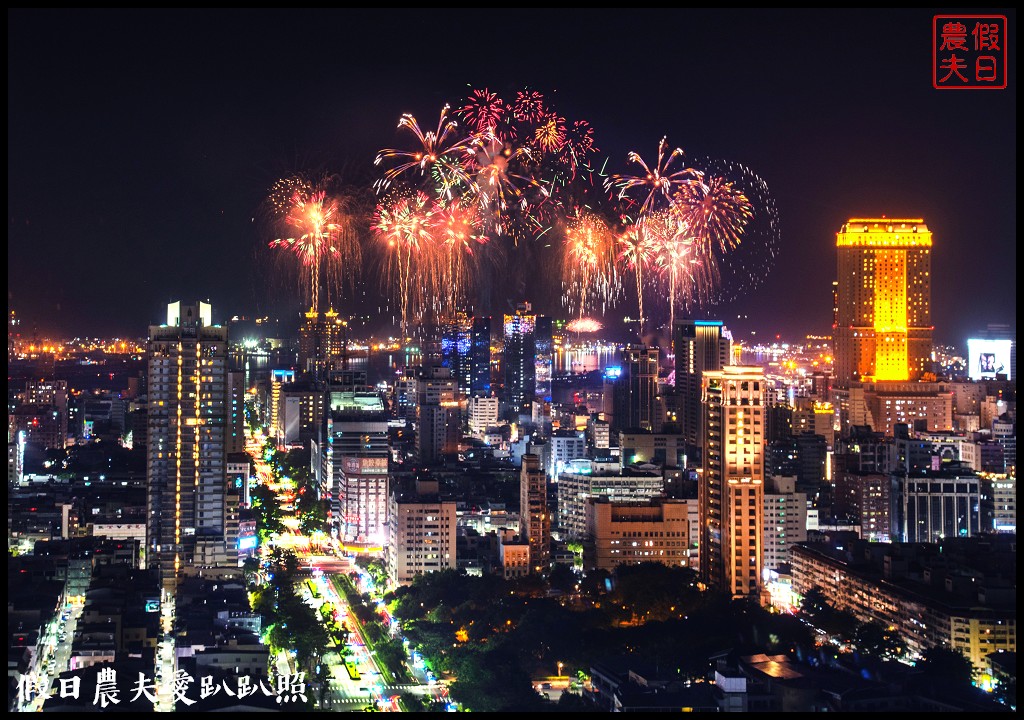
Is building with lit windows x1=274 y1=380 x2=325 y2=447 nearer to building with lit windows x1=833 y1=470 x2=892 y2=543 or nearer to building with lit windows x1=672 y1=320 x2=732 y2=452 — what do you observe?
building with lit windows x1=672 y1=320 x2=732 y2=452

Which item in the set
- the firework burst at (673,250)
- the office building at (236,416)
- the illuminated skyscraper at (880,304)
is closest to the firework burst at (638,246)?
the firework burst at (673,250)

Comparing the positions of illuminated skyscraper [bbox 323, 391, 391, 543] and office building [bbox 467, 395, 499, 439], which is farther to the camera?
office building [bbox 467, 395, 499, 439]

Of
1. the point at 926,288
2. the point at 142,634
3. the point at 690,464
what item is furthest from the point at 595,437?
the point at 142,634

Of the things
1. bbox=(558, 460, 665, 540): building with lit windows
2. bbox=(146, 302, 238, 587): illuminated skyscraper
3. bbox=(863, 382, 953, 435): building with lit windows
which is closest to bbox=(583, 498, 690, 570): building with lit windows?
bbox=(558, 460, 665, 540): building with lit windows

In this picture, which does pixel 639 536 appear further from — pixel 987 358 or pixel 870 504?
pixel 987 358

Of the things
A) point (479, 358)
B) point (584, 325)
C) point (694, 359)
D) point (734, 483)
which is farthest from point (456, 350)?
point (734, 483)
